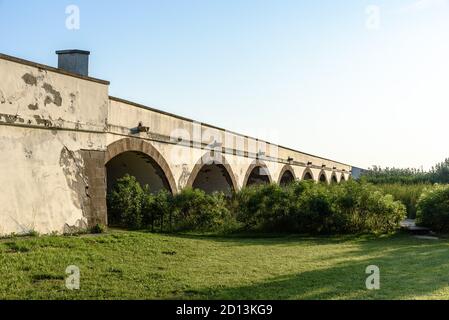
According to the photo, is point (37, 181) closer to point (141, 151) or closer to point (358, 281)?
point (141, 151)

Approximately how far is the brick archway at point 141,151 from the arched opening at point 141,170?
112mm

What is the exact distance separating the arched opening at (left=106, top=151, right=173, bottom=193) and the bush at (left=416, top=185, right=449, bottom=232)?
6571 mm

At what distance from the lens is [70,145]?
31.2ft

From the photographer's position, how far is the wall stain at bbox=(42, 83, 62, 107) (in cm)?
904

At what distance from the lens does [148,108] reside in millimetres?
12492

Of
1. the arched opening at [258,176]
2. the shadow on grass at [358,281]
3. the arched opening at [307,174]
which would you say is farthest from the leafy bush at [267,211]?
the arched opening at [307,174]

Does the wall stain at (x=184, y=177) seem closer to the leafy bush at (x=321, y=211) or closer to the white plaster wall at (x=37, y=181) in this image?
the leafy bush at (x=321, y=211)

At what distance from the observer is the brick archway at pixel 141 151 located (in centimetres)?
1085

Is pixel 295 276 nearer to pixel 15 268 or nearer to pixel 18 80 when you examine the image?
pixel 15 268

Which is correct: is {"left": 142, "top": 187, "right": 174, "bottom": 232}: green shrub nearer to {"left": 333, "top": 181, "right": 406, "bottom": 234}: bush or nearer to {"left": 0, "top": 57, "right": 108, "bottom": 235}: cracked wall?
{"left": 0, "top": 57, "right": 108, "bottom": 235}: cracked wall

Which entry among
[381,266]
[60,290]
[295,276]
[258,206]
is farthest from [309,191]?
[60,290]

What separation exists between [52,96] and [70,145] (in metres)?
0.99

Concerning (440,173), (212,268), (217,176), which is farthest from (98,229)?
(440,173)

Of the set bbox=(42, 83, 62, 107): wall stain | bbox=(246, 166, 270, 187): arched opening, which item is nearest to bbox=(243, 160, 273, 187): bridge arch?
bbox=(246, 166, 270, 187): arched opening
